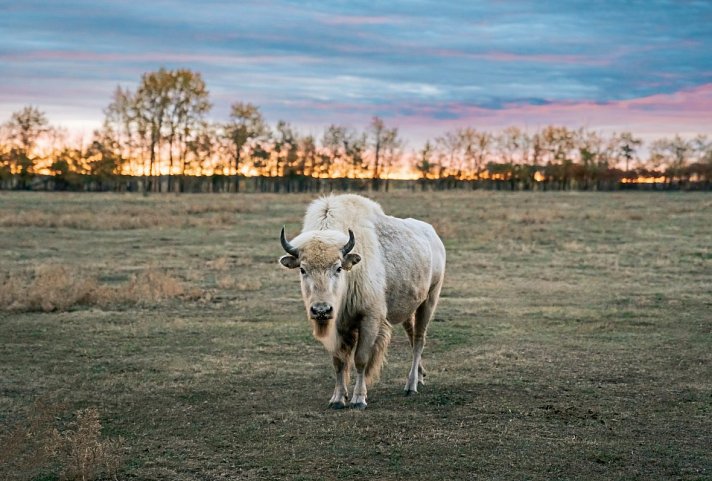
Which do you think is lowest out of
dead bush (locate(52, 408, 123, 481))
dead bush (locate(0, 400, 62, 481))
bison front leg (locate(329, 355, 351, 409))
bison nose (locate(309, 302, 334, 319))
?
dead bush (locate(0, 400, 62, 481))

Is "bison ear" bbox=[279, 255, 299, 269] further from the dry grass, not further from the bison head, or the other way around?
the dry grass

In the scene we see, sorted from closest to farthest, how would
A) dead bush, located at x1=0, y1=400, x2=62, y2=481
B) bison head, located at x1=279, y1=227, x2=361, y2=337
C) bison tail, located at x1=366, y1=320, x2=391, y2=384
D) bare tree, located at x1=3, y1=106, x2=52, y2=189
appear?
dead bush, located at x1=0, y1=400, x2=62, y2=481
bison head, located at x1=279, y1=227, x2=361, y2=337
bison tail, located at x1=366, y1=320, x2=391, y2=384
bare tree, located at x1=3, y1=106, x2=52, y2=189

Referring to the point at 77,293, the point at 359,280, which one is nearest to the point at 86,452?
the point at 359,280

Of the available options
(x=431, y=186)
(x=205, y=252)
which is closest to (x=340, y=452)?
(x=205, y=252)

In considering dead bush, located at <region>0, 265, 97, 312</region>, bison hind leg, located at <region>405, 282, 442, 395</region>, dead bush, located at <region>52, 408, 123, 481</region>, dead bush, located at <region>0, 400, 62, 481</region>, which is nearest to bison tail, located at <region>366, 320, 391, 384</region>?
bison hind leg, located at <region>405, 282, 442, 395</region>

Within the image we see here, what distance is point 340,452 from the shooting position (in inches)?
270

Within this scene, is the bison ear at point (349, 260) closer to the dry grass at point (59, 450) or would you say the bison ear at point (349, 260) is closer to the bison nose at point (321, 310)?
the bison nose at point (321, 310)

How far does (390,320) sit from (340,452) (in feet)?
8.52

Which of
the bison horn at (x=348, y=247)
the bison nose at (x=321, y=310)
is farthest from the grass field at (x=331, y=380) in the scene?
the bison horn at (x=348, y=247)

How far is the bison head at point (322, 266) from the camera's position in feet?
25.1

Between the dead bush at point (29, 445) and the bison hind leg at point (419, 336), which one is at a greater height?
the bison hind leg at point (419, 336)

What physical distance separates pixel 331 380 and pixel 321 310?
2386mm

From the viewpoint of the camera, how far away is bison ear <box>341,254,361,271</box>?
7971 millimetres

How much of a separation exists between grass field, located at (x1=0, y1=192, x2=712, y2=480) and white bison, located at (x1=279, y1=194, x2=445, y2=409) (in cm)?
57
